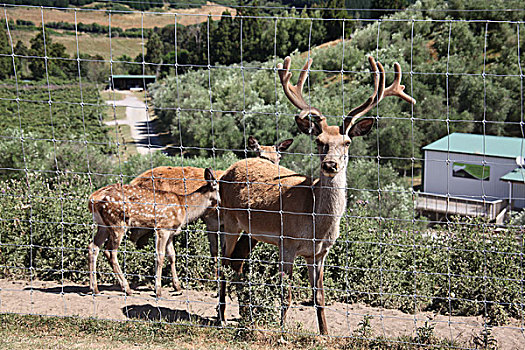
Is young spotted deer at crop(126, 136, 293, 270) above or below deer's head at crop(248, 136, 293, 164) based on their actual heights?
below

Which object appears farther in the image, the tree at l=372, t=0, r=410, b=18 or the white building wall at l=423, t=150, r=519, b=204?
the tree at l=372, t=0, r=410, b=18

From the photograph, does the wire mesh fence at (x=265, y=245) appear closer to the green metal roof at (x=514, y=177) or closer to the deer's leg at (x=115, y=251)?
the deer's leg at (x=115, y=251)

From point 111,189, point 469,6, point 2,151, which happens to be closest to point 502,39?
point 469,6

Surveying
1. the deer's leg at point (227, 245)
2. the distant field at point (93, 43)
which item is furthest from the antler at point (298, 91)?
the distant field at point (93, 43)

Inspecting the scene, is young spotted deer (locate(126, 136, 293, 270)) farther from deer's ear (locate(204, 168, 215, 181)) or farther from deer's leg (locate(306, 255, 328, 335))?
deer's leg (locate(306, 255, 328, 335))

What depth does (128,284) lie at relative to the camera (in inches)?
320

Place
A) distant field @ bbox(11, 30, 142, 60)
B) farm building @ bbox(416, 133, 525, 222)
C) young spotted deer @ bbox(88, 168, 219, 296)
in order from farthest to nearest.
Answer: distant field @ bbox(11, 30, 142, 60) < farm building @ bbox(416, 133, 525, 222) < young spotted deer @ bbox(88, 168, 219, 296)

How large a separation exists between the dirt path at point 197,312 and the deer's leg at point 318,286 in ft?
0.61

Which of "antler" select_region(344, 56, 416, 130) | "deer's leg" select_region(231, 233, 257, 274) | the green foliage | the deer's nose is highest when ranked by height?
"antler" select_region(344, 56, 416, 130)

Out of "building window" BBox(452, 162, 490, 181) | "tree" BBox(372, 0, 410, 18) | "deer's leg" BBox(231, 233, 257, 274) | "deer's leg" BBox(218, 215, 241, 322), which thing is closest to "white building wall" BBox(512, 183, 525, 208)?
"building window" BBox(452, 162, 490, 181)

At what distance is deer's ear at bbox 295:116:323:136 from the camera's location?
5727mm

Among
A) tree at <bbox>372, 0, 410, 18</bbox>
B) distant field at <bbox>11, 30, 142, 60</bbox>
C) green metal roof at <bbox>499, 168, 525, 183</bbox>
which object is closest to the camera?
green metal roof at <bbox>499, 168, 525, 183</bbox>

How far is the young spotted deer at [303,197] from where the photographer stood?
5.64 m

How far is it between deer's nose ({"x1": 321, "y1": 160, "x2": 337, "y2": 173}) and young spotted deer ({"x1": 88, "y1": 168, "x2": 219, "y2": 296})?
245 cm
